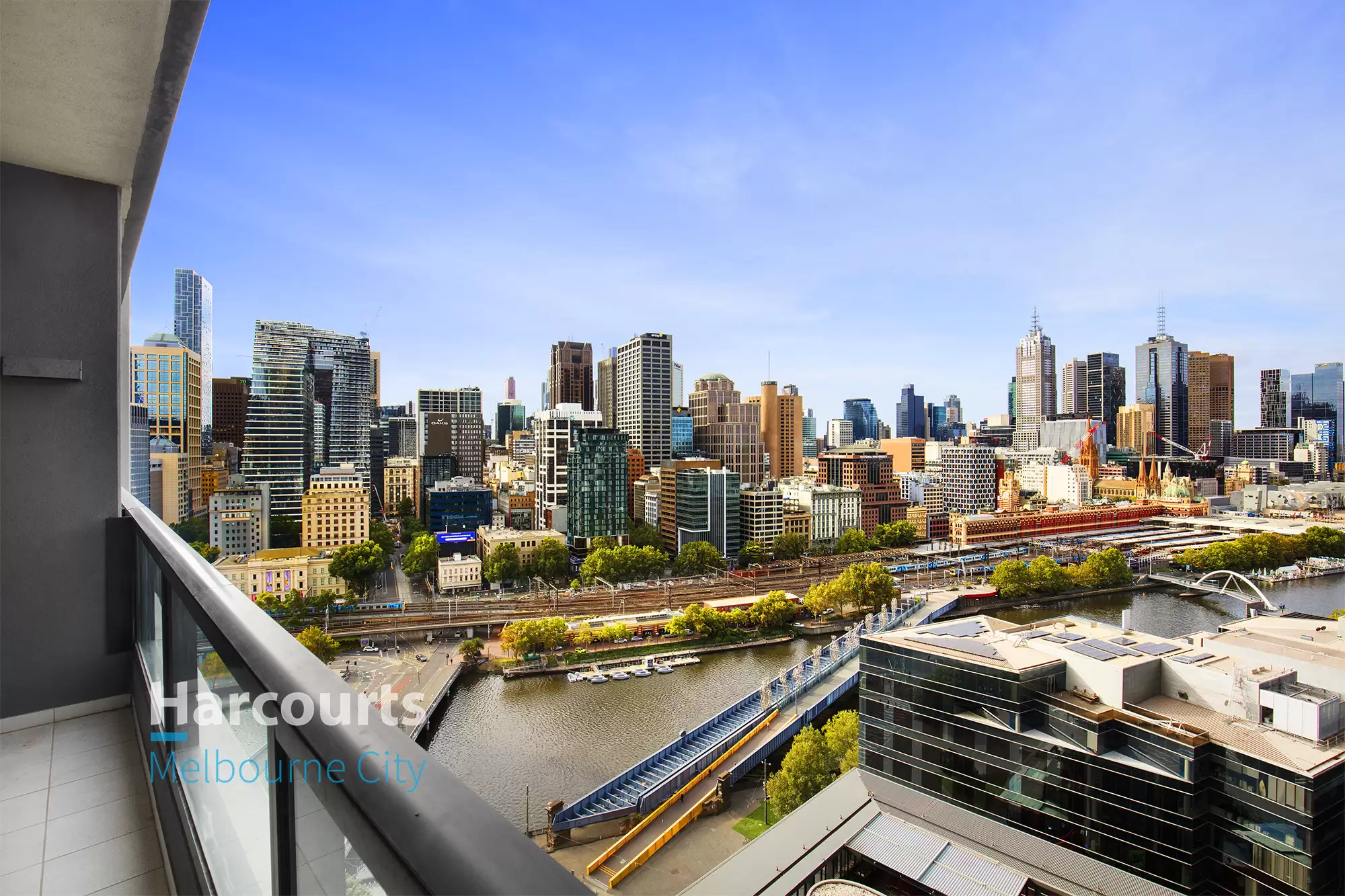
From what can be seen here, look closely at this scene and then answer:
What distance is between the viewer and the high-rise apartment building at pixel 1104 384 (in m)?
34.5

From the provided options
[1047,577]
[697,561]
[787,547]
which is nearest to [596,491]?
[697,561]

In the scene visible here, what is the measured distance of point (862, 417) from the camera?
131ft

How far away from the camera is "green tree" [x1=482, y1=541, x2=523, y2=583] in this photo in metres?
10.5

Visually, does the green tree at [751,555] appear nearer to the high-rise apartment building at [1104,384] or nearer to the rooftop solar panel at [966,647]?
the rooftop solar panel at [966,647]

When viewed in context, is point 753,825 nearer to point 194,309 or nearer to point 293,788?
point 293,788

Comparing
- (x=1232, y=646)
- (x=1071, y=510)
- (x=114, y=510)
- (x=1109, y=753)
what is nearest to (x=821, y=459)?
(x=1071, y=510)

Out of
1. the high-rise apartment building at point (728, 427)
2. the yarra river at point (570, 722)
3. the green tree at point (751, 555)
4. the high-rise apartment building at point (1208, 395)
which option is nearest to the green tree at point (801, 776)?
the yarra river at point (570, 722)

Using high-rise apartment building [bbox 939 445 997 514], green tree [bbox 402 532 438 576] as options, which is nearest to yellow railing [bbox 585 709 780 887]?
green tree [bbox 402 532 438 576]

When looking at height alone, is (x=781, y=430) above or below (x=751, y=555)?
above

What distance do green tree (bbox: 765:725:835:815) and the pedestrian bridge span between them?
65 centimetres

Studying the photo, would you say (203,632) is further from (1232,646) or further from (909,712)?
(1232,646)

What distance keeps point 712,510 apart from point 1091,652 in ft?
31.5

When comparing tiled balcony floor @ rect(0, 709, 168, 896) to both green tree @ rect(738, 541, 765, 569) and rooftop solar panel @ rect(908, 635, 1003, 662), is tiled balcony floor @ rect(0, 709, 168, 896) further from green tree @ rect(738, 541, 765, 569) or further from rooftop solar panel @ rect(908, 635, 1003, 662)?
green tree @ rect(738, 541, 765, 569)

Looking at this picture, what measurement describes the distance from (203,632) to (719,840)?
4.62m
